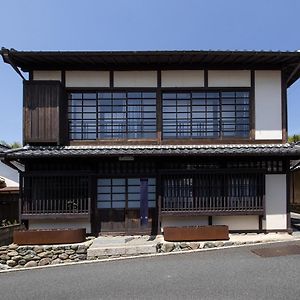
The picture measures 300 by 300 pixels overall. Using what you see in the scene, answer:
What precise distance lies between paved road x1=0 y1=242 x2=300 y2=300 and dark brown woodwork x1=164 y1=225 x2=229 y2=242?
1.43m

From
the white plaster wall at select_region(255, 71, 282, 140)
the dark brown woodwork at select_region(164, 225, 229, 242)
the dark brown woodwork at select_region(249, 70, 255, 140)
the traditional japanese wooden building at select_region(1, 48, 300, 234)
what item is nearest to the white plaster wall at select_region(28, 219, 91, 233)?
the traditional japanese wooden building at select_region(1, 48, 300, 234)

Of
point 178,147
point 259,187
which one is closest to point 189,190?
point 178,147

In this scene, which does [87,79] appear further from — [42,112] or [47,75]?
[42,112]

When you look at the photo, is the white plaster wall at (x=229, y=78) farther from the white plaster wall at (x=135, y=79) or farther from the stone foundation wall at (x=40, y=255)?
the stone foundation wall at (x=40, y=255)

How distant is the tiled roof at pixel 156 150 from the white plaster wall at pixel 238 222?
8.60ft

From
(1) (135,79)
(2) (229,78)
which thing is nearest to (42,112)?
(1) (135,79)

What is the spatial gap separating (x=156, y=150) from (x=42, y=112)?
469cm

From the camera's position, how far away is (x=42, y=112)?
1223 centimetres

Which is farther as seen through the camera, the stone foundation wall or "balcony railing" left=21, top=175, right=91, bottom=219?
"balcony railing" left=21, top=175, right=91, bottom=219

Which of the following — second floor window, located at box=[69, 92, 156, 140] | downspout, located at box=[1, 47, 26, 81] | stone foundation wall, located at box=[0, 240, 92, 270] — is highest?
downspout, located at box=[1, 47, 26, 81]

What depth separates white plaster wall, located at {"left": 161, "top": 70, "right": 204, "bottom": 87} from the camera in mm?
12734

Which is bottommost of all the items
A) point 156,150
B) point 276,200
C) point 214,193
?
point 276,200

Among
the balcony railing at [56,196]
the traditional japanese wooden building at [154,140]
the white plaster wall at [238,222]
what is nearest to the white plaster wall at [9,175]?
the traditional japanese wooden building at [154,140]

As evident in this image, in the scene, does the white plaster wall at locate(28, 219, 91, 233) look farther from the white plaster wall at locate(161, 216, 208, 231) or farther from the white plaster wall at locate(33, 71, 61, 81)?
the white plaster wall at locate(33, 71, 61, 81)
